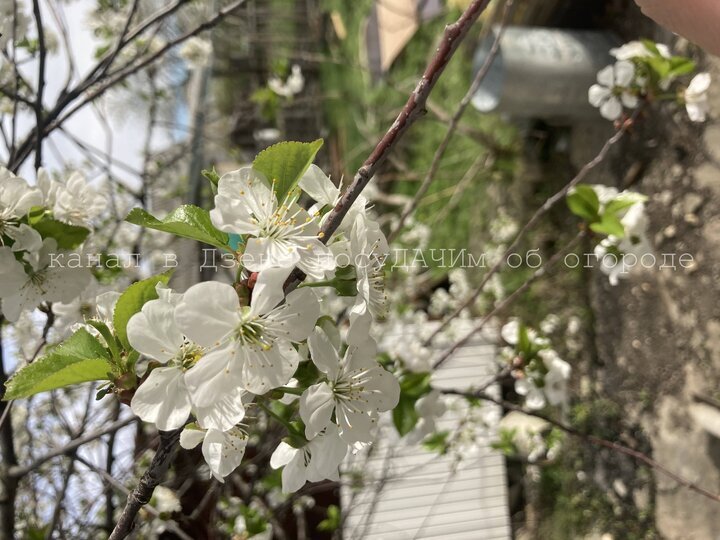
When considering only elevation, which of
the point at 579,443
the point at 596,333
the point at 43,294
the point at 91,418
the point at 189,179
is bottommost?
the point at 579,443

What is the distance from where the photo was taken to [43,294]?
2.86 ft

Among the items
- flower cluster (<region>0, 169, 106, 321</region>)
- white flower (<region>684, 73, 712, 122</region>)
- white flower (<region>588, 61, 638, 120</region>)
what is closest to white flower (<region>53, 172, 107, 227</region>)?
flower cluster (<region>0, 169, 106, 321</region>)

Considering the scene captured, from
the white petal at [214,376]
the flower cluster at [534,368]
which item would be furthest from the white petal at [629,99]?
the white petal at [214,376]

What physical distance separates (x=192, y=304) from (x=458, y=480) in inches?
125

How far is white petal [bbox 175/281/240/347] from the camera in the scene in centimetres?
51

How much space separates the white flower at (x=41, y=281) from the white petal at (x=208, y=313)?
1.53ft

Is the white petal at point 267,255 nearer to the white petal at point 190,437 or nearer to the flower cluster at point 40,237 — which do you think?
the white petal at point 190,437

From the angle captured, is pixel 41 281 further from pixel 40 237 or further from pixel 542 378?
pixel 542 378

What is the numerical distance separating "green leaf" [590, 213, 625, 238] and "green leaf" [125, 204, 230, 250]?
2.87 feet

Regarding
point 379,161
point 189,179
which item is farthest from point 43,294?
point 189,179

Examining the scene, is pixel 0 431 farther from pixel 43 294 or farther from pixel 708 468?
pixel 708 468

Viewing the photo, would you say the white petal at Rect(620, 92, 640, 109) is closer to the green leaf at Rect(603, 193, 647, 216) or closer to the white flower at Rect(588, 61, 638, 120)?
the white flower at Rect(588, 61, 638, 120)

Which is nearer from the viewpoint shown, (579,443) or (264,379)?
→ (264,379)

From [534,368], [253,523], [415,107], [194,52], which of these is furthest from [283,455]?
[194,52]
